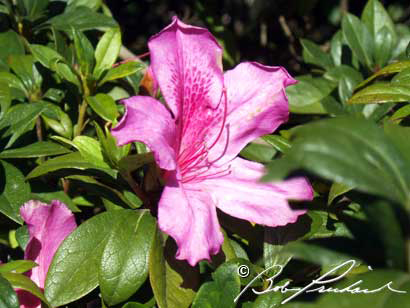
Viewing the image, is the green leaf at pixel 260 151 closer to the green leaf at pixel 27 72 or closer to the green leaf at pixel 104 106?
the green leaf at pixel 104 106

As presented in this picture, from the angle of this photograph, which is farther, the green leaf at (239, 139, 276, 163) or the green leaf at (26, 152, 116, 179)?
the green leaf at (239, 139, 276, 163)

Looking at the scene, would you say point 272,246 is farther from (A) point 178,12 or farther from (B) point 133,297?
(A) point 178,12

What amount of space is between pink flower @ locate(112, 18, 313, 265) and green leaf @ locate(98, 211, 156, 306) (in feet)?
0.35

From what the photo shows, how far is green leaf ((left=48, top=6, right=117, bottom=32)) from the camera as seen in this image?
1.69 metres

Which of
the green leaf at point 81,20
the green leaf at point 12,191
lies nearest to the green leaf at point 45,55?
the green leaf at point 81,20

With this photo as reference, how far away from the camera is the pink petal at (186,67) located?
1.30 m

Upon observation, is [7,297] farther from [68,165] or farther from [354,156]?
[354,156]

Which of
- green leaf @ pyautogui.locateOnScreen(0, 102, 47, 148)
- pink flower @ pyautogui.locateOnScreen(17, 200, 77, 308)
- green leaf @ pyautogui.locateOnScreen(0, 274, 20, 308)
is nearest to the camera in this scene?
green leaf @ pyautogui.locateOnScreen(0, 274, 20, 308)

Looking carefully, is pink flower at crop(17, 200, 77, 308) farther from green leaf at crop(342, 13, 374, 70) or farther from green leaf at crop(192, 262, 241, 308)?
green leaf at crop(342, 13, 374, 70)

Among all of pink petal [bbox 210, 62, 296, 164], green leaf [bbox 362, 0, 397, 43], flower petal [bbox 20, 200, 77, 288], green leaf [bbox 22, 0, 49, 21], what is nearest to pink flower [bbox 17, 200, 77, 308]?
flower petal [bbox 20, 200, 77, 288]

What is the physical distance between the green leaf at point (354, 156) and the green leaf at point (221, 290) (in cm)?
43

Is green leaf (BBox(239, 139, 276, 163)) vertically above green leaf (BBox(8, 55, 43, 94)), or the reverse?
green leaf (BBox(8, 55, 43, 94))

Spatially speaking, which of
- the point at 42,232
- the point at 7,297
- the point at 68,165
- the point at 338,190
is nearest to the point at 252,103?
the point at 338,190

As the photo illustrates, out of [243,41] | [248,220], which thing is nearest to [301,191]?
[248,220]
